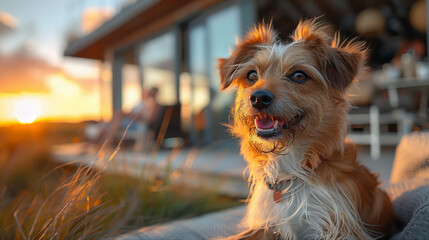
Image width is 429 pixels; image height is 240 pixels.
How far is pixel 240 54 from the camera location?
1.99 metres

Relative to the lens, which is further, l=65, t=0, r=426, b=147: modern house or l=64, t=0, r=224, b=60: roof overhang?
l=64, t=0, r=224, b=60: roof overhang

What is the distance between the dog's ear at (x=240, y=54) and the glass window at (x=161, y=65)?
742cm

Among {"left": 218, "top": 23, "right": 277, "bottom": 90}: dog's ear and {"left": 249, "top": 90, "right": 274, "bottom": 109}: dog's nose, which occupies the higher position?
{"left": 218, "top": 23, "right": 277, "bottom": 90}: dog's ear

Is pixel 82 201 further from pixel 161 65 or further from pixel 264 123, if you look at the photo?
pixel 161 65

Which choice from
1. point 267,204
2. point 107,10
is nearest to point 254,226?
point 267,204

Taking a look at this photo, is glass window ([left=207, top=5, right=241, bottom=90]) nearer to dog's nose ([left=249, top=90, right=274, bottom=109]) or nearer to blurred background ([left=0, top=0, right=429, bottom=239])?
blurred background ([left=0, top=0, right=429, bottom=239])

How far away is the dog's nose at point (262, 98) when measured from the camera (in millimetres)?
1513

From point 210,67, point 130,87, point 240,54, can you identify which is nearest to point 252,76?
point 240,54

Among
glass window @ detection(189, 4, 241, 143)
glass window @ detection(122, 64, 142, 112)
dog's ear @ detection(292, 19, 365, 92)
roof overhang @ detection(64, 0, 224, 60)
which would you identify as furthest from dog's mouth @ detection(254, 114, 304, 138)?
glass window @ detection(122, 64, 142, 112)

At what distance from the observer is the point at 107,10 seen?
11.7m

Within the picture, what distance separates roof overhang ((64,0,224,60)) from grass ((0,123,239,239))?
17.9 ft

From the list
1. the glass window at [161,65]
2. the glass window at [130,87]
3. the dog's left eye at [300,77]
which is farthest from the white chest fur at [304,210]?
the glass window at [130,87]

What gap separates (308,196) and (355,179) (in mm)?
274

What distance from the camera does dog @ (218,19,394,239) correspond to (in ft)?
4.78
